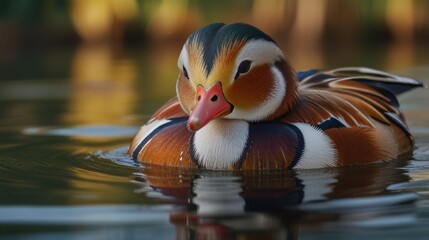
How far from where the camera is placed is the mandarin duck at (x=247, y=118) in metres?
5.90

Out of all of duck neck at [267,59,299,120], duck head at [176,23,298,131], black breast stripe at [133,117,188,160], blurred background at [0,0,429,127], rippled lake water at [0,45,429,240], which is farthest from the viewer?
blurred background at [0,0,429,127]

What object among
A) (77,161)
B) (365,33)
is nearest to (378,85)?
(77,161)

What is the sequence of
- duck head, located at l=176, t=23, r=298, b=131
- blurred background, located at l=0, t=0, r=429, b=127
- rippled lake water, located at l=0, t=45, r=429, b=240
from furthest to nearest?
blurred background, located at l=0, t=0, r=429, b=127 → duck head, located at l=176, t=23, r=298, b=131 → rippled lake water, located at l=0, t=45, r=429, b=240

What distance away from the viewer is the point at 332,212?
4.82 m

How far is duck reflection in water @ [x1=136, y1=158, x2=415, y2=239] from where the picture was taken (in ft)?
14.9

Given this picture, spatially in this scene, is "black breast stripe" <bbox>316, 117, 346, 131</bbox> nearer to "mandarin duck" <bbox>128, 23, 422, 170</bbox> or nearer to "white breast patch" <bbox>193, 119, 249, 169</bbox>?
"mandarin duck" <bbox>128, 23, 422, 170</bbox>

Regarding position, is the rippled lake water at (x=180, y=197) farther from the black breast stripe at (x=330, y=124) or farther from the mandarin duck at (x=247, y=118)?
the black breast stripe at (x=330, y=124)

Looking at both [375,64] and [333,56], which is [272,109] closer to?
[375,64]

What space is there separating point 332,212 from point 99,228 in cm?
99

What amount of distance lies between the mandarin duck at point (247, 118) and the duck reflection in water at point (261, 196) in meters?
0.08

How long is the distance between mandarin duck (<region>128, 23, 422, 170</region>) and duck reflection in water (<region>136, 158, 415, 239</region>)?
81 millimetres

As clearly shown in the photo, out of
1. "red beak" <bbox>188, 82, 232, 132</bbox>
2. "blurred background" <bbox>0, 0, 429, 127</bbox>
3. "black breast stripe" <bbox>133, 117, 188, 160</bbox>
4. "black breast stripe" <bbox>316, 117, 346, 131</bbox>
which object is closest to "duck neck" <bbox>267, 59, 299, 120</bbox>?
"black breast stripe" <bbox>316, 117, 346, 131</bbox>

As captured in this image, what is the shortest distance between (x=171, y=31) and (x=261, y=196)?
12.8 meters

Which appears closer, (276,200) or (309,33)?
(276,200)
